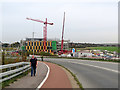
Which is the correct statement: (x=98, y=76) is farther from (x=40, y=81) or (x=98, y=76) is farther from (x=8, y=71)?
(x=8, y=71)

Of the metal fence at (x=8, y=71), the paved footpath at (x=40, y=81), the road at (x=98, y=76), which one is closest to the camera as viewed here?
the metal fence at (x=8, y=71)

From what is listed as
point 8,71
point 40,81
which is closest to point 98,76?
point 40,81

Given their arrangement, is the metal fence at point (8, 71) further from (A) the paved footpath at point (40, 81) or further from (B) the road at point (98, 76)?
(B) the road at point (98, 76)

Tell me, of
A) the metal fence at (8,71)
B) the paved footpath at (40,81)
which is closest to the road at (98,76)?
the paved footpath at (40,81)

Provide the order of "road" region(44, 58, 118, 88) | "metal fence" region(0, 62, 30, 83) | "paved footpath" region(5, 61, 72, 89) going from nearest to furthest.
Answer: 1. "metal fence" region(0, 62, 30, 83)
2. "paved footpath" region(5, 61, 72, 89)
3. "road" region(44, 58, 118, 88)

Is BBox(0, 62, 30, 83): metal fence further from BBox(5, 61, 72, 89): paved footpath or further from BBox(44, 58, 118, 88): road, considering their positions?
BBox(44, 58, 118, 88): road

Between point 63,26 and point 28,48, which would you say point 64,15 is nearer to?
point 63,26

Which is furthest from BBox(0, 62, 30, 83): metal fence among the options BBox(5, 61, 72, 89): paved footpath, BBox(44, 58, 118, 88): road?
BBox(44, 58, 118, 88): road

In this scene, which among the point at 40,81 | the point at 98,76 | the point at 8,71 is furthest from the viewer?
the point at 98,76

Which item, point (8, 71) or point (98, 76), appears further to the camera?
point (98, 76)

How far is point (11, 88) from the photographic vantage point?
7.27 m

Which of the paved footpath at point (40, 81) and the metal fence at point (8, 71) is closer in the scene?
the metal fence at point (8, 71)

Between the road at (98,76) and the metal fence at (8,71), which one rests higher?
the metal fence at (8,71)

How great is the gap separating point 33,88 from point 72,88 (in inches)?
76.2
